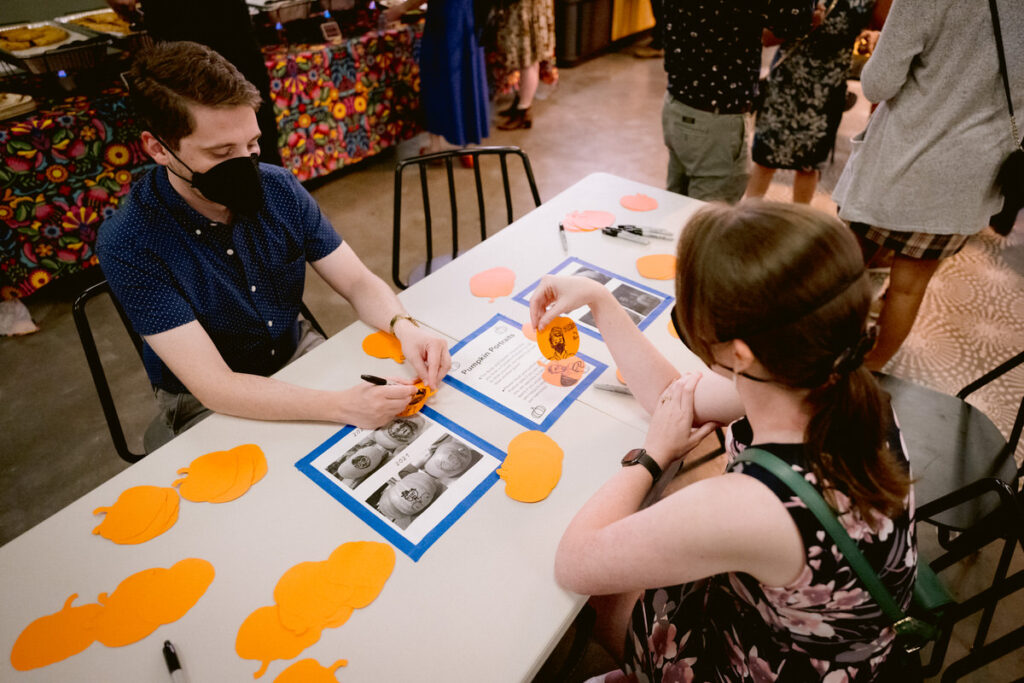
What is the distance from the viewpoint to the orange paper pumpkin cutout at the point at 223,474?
1048mm

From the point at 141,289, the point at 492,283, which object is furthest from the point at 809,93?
the point at 141,289

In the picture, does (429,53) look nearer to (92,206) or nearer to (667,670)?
(92,206)

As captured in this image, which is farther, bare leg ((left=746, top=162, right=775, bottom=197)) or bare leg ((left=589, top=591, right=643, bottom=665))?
bare leg ((left=746, top=162, right=775, bottom=197))

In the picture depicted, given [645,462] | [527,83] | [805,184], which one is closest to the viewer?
[645,462]

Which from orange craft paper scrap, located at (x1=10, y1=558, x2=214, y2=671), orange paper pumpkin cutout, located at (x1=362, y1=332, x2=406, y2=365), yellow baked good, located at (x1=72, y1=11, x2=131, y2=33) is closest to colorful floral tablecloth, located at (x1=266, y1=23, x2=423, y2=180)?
yellow baked good, located at (x1=72, y1=11, x2=131, y2=33)

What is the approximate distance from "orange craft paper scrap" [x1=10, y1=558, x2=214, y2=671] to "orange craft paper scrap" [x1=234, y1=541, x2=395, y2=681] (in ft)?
0.41

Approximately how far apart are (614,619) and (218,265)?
1.19m

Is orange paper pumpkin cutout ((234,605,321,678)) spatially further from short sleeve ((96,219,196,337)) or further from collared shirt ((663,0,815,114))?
collared shirt ((663,0,815,114))

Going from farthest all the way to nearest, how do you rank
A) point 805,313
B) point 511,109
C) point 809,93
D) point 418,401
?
point 511,109, point 809,93, point 418,401, point 805,313

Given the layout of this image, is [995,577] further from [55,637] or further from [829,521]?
[55,637]

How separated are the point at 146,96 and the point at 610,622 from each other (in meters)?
1.45

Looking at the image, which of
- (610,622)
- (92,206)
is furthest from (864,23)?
(92,206)

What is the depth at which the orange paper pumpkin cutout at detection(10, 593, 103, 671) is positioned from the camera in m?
0.84

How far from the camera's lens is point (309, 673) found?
82 centimetres
